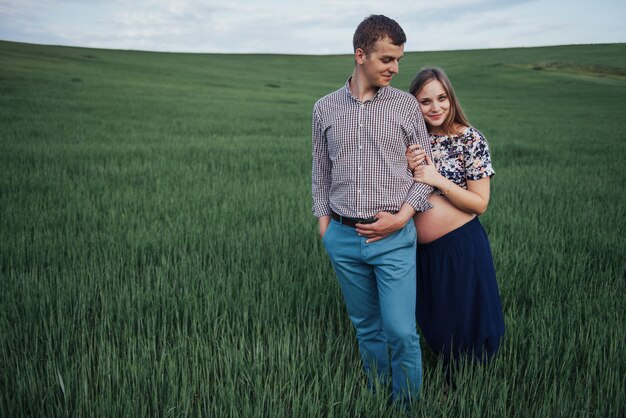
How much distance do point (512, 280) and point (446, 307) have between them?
124cm

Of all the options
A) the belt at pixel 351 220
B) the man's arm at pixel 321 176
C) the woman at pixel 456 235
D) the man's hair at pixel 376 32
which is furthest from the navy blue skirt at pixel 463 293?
the man's hair at pixel 376 32

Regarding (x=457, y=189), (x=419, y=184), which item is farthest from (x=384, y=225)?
(x=457, y=189)

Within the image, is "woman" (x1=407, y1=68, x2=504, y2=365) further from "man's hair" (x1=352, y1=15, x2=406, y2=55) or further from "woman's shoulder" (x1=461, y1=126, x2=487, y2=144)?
"man's hair" (x1=352, y1=15, x2=406, y2=55)

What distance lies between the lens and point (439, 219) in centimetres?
193

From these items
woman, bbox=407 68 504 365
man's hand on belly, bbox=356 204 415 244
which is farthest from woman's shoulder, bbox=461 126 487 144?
man's hand on belly, bbox=356 204 415 244

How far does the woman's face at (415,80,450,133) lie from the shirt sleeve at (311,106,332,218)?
0.46 metres

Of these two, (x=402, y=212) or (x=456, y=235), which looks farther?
(x=456, y=235)

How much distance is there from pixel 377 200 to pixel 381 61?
0.55m

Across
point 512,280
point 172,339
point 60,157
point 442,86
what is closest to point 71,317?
point 172,339

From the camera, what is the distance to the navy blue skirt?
6.21 ft

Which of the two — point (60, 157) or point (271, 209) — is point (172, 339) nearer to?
point (271, 209)

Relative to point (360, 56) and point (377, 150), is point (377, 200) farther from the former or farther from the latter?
point (360, 56)

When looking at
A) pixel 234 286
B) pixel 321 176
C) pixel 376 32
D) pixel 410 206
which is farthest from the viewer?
pixel 234 286

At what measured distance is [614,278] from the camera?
3.14m
